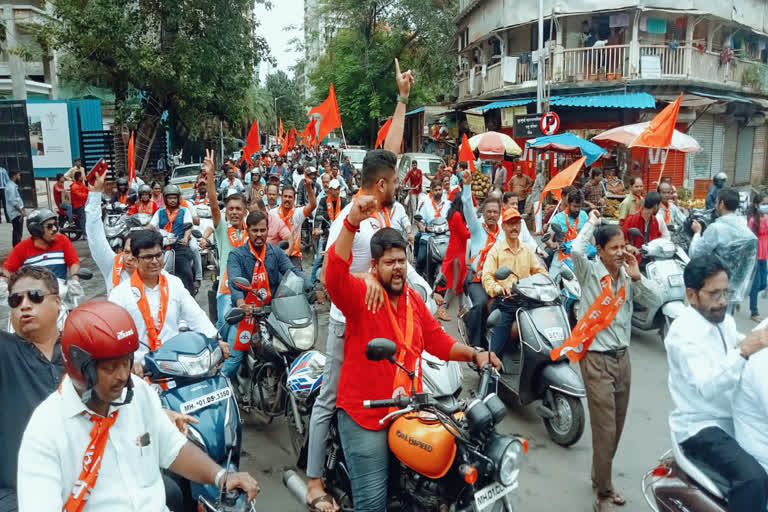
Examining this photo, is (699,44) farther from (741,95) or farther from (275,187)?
(275,187)

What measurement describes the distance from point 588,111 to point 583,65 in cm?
174

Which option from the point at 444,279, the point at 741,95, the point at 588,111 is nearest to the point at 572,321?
the point at 444,279

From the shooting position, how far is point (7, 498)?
8.91 feet

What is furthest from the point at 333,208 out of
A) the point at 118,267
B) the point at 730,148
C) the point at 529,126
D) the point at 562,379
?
the point at 730,148

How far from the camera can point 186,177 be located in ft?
65.3

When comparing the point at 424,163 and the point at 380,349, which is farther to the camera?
the point at 424,163

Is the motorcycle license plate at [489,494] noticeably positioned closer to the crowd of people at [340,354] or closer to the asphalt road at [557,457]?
the crowd of people at [340,354]

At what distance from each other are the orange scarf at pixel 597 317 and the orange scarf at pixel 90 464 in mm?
3049

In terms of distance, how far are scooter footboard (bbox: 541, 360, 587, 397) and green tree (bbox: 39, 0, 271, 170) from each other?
16.9 m

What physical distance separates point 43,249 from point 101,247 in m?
1.00

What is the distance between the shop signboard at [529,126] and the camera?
15.8m

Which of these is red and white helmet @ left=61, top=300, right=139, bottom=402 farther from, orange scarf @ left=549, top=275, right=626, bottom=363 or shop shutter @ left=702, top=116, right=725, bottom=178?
shop shutter @ left=702, top=116, right=725, bottom=178

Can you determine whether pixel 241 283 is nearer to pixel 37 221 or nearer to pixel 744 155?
pixel 37 221

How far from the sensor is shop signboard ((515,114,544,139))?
15750mm
